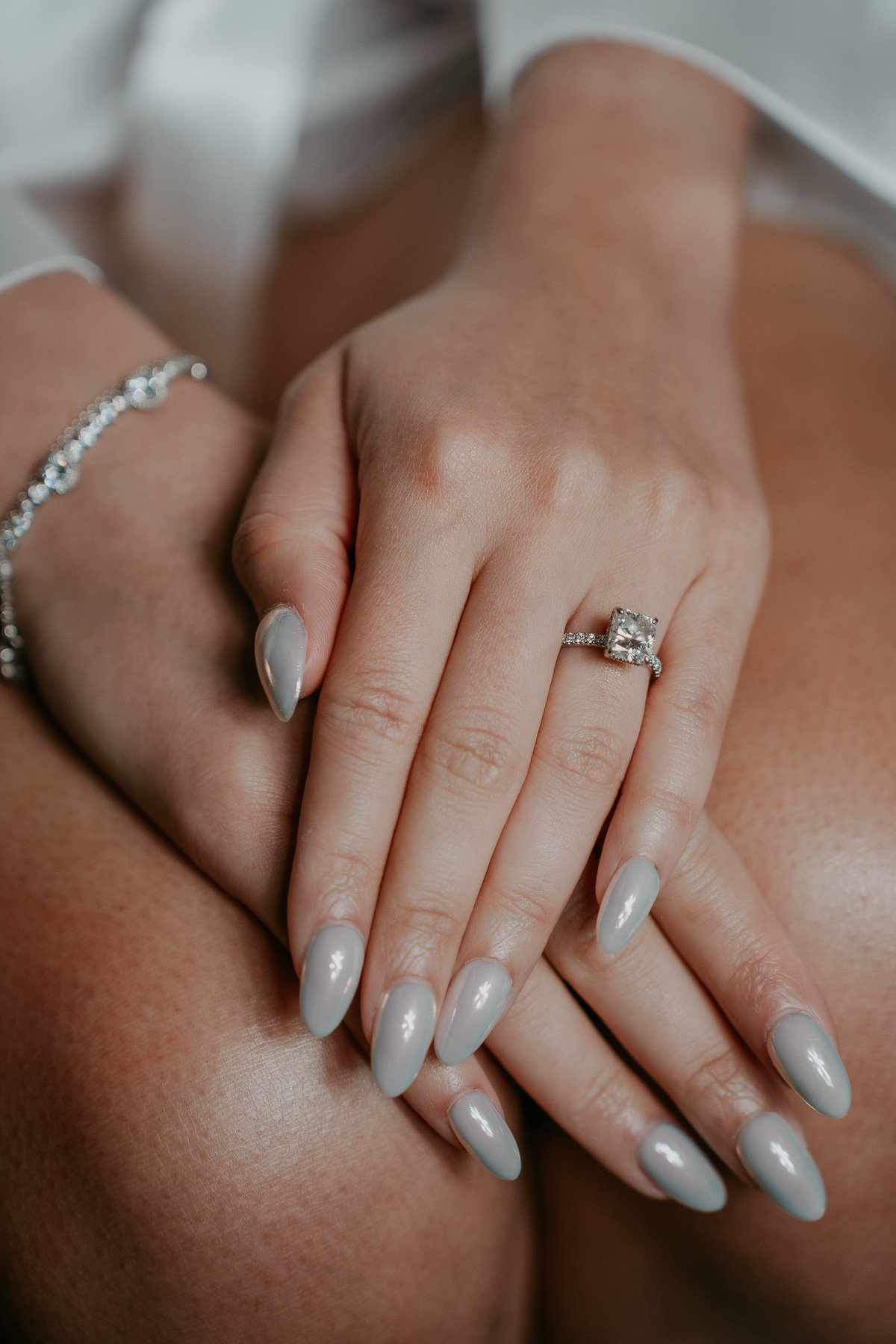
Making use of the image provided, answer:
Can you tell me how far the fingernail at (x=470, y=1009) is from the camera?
617 millimetres

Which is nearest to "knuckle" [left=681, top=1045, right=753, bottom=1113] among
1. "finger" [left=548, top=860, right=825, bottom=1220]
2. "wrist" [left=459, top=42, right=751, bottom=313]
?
"finger" [left=548, top=860, right=825, bottom=1220]

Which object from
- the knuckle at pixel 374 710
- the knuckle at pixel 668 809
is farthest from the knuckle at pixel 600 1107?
the knuckle at pixel 374 710

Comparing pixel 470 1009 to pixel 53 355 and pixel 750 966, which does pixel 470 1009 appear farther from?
pixel 53 355

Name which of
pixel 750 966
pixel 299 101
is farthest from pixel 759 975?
pixel 299 101

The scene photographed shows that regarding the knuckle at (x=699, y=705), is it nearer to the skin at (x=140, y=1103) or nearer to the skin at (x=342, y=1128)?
the skin at (x=342, y=1128)

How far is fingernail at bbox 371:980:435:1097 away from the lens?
596 mm

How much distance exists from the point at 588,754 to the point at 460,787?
0.33 feet

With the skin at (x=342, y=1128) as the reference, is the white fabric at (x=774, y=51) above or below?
above

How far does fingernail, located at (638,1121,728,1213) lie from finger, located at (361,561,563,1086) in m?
0.24

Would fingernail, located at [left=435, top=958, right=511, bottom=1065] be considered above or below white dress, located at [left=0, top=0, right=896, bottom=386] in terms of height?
below

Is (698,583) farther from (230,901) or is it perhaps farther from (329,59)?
(329,59)

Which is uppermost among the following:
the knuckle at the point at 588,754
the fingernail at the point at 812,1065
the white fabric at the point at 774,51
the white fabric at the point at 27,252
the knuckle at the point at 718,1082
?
the white fabric at the point at 774,51

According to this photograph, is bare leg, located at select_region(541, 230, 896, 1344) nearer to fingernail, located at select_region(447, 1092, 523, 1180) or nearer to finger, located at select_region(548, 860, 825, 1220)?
finger, located at select_region(548, 860, 825, 1220)

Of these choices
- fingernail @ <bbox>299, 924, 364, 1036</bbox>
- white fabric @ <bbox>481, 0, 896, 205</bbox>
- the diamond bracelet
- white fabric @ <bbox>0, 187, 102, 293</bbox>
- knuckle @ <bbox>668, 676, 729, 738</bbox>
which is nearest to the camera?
fingernail @ <bbox>299, 924, 364, 1036</bbox>
